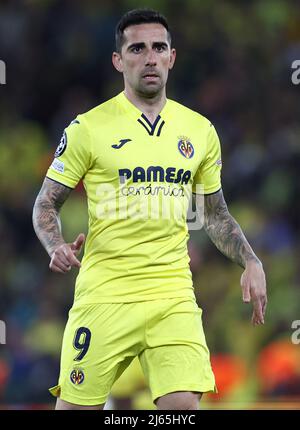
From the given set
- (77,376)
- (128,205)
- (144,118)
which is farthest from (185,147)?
(77,376)

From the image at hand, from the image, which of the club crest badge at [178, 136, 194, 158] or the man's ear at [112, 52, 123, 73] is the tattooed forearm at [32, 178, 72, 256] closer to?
the club crest badge at [178, 136, 194, 158]

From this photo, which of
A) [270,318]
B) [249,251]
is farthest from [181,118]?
[270,318]

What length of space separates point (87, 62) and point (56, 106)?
685 mm

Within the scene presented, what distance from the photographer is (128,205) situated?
17.5ft

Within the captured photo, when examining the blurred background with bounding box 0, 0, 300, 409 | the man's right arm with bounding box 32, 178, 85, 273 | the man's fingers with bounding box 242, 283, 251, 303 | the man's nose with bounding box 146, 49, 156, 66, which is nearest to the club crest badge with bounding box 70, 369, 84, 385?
the man's right arm with bounding box 32, 178, 85, 273

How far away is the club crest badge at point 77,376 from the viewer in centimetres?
525

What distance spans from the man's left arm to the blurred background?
2498 mm

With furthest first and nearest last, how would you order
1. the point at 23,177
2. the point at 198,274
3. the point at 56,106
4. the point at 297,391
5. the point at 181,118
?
the point at 56,106
the point at 23,177
the point at 198,274
the point at 297,391
the point at 181,118

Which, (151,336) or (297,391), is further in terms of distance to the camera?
(297,391)

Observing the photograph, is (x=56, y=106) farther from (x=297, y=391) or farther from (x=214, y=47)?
(x=297, y=391)

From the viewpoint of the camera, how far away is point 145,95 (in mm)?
5523

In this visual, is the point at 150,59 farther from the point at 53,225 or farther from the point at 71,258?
the point at 71,258

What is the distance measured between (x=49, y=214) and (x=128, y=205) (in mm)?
377

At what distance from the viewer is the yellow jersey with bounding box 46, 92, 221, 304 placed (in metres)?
5.32
